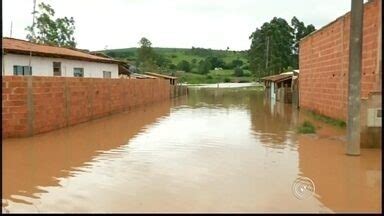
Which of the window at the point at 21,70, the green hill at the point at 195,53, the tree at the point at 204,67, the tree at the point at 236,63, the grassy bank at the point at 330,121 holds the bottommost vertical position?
the grassy bank at the point at 330,121

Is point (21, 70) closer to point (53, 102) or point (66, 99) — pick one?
point (66, 99)

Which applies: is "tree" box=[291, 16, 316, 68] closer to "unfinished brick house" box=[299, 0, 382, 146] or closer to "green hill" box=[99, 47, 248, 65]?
"green hill" box=[99, 47, 248, 65]

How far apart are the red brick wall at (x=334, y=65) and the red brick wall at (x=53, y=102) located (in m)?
9.46

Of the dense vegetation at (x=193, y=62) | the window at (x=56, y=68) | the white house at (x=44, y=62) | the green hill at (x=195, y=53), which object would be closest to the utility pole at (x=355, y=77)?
the white house at (x=44, y=62)

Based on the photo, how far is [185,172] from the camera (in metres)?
7.99

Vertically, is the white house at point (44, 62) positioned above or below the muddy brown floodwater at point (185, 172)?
above

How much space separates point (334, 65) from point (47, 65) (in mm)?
14326

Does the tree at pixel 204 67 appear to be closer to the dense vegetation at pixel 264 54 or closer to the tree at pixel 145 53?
the dense vegetation at pixel 264 54

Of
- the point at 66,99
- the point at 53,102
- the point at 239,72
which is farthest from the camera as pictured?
the point at 239,72

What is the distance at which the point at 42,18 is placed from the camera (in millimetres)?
43656

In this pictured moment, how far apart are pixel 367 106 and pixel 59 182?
23.1 feet

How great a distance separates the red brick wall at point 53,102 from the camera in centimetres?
1197

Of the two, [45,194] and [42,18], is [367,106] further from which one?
[42,18]

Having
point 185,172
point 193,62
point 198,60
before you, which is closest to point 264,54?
point 193,62
